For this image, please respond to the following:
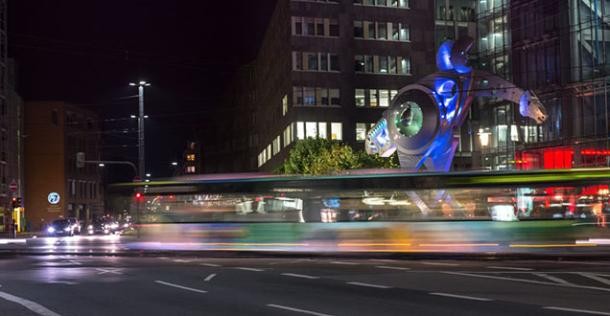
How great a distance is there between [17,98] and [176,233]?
57.6m

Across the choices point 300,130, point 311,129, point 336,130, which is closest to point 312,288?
point 300,130

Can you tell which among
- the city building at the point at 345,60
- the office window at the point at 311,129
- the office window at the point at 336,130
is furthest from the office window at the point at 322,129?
the office window at the point at 336,130

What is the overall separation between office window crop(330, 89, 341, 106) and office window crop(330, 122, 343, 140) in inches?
71.7

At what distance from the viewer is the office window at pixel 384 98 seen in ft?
221

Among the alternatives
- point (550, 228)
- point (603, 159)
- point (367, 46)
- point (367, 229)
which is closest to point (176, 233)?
point (367, 229)

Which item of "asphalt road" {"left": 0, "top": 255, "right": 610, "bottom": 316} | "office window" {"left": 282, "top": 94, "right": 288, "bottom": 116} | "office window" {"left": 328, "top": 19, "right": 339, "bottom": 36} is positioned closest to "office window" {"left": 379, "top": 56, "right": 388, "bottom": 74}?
"office window" {"left": 328, "top": 19, "right": 339, "bottom": 36}

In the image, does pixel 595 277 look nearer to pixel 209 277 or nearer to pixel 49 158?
pixel 209 277

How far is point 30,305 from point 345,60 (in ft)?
183

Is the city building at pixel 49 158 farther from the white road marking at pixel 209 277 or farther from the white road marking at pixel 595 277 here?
the white road marking at pixel 595 277

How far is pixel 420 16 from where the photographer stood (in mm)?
69125

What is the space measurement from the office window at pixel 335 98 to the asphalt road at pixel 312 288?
4452cm

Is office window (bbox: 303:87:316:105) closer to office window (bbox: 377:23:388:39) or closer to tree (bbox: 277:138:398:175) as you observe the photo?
office window (bbox: 377:23:388:39)

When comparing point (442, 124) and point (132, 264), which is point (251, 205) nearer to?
point (132, 264)

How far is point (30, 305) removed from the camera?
12.7 metres
